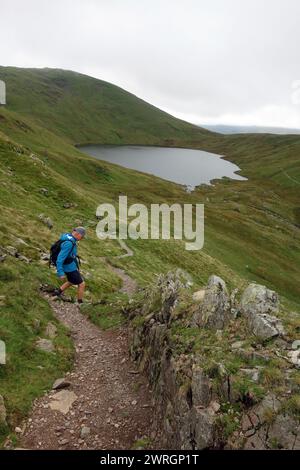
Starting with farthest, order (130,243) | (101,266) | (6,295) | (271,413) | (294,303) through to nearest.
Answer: (294,303) → (130,243) → (101,266) → (6,295) → (271,413)

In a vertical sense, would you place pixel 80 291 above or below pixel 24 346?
above

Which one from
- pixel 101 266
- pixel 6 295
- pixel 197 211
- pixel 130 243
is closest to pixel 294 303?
pixel 130 243

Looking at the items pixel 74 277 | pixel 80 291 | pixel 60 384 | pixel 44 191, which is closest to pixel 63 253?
pixel 74 277

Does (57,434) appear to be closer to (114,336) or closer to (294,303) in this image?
(114,336)

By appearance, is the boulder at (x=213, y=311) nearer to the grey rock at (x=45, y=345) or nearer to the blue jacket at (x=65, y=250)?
the grey rock at (x=45, y=345)

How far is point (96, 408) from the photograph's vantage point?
12875 millimetres

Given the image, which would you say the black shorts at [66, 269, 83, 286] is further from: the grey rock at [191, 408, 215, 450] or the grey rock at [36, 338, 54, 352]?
the grey rock at [191, 408, 215, 450]

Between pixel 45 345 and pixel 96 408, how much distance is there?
4.02 meters

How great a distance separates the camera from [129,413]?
41.3 feet

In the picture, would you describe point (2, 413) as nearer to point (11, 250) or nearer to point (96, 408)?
point (96, 408)

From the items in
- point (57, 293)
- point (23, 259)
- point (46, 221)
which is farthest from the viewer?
point (46, 221)

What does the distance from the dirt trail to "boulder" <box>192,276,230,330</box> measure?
126 inches

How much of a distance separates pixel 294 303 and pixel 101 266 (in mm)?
35941

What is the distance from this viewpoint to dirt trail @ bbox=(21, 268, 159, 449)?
1148 cm
